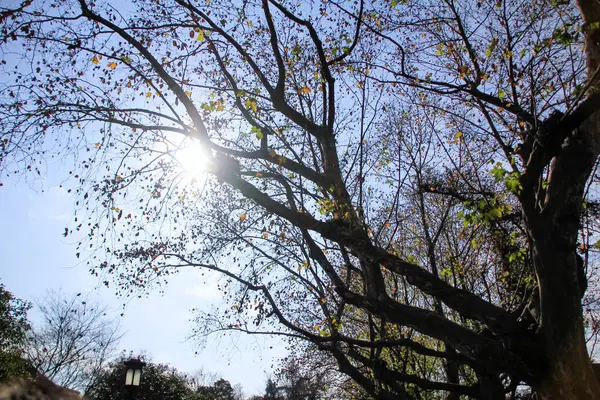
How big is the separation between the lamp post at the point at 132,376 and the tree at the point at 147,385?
16023 millimetres

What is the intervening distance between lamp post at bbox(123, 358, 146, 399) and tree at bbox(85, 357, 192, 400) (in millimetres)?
16023

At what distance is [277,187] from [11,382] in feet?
22.0

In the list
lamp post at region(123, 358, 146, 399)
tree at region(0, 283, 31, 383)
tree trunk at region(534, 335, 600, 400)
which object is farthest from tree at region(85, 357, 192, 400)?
tree trunk at region(534, 335, 600, 400)

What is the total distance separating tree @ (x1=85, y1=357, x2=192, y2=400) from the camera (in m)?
23.4

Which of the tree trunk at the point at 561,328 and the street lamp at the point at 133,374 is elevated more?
the tree trunk at the point at 561,328

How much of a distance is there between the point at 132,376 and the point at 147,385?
18310mm

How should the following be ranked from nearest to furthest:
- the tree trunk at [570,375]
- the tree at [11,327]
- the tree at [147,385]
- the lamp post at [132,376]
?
the tree trunk at [570,375] < the lamp post at [132,376] < the tree at [11,327] < the tree at [147,385]

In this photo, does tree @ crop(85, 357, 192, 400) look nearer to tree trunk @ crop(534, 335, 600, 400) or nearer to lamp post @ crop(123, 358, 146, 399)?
lamp post @ crop(123, 358, 146, 399)

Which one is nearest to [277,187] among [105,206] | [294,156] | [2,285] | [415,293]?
[294,156]

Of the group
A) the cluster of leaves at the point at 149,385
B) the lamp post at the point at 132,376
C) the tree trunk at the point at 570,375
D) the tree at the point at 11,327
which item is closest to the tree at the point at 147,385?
the cluster of leaves at the point at 149,385

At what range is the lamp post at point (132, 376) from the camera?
931cm

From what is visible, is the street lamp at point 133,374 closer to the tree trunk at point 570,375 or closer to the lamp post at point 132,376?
the lamp post at point 132,376

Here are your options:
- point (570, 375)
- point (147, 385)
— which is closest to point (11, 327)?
point (147, 385)

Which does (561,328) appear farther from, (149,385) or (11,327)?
(149,385)
